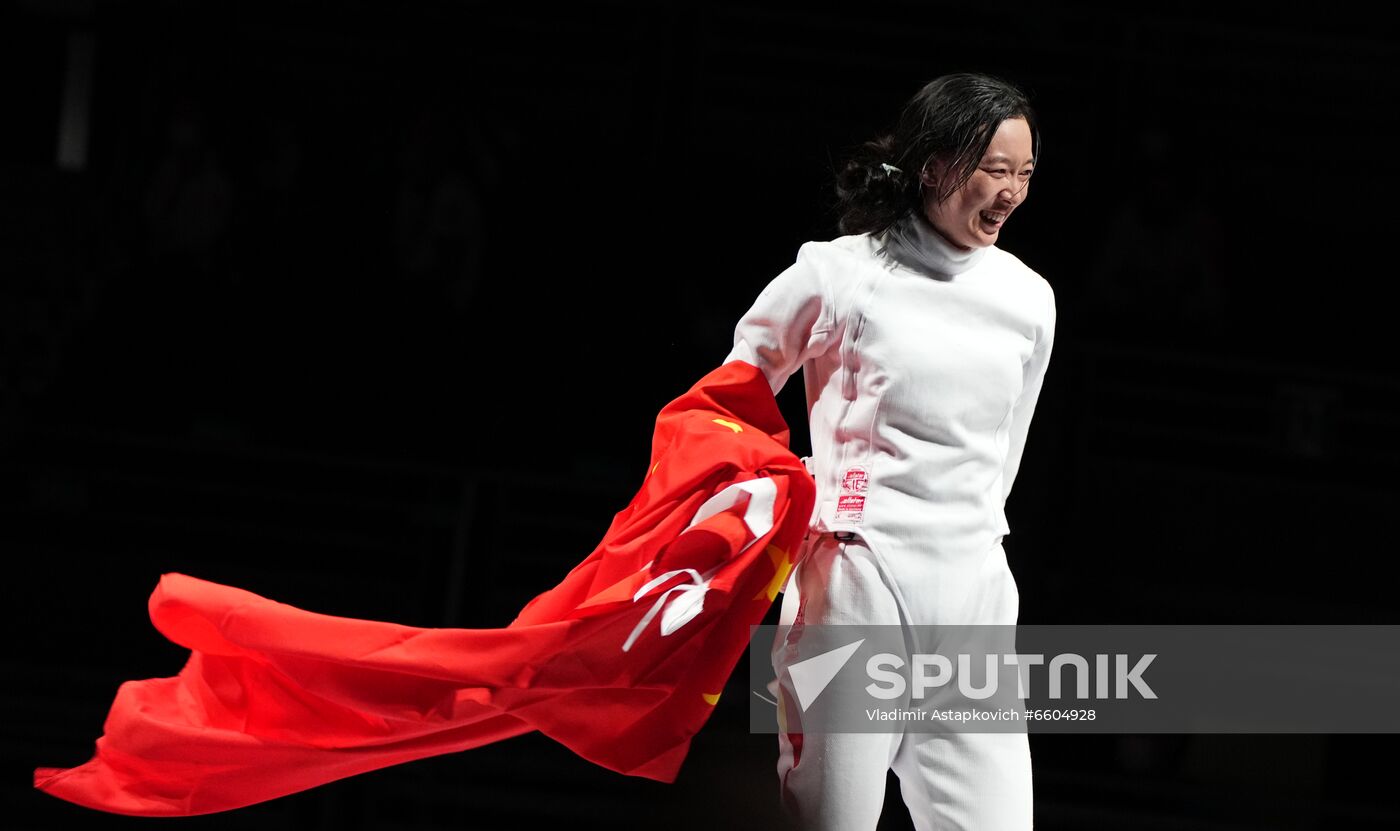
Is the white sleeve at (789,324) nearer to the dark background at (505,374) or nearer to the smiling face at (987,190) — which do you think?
the smiling face at (987,190)

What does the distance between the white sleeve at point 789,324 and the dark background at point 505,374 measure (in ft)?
5.57

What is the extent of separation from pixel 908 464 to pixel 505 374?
2.34m

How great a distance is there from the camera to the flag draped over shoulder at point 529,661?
206 centimetres

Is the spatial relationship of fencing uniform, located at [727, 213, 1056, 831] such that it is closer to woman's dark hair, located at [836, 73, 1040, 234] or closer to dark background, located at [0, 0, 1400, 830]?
woman's dark hair, located at [836, 73, 1040, 234]

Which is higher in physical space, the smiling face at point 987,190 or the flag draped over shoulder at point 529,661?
the smiling face at point 987,190

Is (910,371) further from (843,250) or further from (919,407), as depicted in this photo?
(843,250)

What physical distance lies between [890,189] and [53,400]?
2890 millimetres

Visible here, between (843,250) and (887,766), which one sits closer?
(887,766)

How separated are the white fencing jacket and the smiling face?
0.10 ft

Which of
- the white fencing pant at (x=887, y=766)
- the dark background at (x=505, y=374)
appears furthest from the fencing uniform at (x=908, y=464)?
the dark background at (x=505, y=374)

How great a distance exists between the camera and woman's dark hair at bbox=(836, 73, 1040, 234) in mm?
2020

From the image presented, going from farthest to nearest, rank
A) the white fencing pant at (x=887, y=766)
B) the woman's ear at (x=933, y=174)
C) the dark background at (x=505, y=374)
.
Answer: the dark background at (x=505, y=374)
the woman's ear at (x=933, y=174)
the white fencing pant at (x=887, y=766)

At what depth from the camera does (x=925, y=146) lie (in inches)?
81.1

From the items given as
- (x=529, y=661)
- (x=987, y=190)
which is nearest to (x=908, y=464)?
(x=987, y=190)
